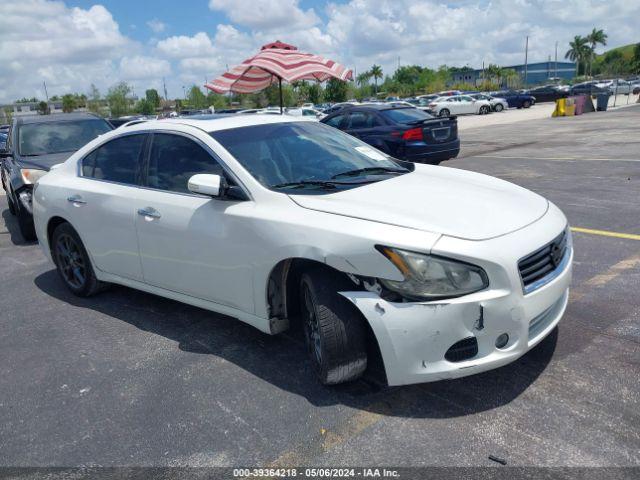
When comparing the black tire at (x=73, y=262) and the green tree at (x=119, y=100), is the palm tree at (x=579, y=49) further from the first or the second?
the black tire at (x=73, y=262)

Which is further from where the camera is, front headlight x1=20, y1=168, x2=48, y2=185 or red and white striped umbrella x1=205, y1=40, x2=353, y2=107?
red and white striped umbrella x1=205, y1=40, x2=353, y2=107

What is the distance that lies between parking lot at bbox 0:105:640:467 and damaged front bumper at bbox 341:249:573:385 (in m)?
0.30

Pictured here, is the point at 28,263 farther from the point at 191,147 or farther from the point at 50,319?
the point at 191,147

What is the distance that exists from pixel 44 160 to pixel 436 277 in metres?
6.49

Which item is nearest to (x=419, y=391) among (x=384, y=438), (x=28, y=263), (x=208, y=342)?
A: (x=384, y=438)

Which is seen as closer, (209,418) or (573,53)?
(209,418)

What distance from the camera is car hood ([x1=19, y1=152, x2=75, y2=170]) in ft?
23.5

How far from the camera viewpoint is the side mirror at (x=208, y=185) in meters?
3.34

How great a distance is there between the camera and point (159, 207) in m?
3.84

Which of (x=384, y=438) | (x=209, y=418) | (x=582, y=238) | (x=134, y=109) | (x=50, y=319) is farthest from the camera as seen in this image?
(x=134, y=109)

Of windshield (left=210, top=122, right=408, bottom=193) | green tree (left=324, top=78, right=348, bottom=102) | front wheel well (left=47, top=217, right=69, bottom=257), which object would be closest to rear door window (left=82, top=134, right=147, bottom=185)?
front wheel well (left=47, top=217, right=69, bottom=257)

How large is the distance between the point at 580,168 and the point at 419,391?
915 cm

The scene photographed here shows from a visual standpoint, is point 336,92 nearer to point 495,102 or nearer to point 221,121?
point 495,102

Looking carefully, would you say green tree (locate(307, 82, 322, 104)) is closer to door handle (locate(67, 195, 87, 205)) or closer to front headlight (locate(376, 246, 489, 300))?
door handle (locate(67, 195, 87, 205))
